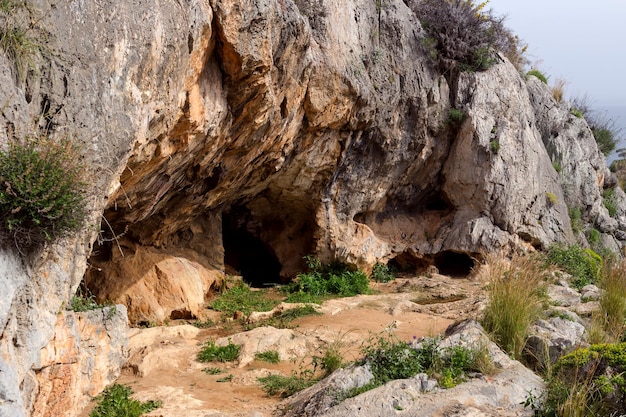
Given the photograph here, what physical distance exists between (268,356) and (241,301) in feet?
11.9

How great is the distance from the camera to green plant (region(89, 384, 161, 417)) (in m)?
5.32

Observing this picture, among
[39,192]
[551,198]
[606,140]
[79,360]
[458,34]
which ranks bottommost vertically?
[79,360]

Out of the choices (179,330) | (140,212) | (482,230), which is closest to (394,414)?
(179,330)

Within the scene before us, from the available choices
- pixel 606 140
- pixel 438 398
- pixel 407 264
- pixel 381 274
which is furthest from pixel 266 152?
pixel 606 140

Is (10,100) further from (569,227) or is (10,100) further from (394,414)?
(569,227)

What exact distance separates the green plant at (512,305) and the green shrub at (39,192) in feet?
15.0

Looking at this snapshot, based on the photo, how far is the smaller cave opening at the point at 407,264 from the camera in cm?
1390

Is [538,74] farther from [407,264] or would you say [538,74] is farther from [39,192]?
[39,192]

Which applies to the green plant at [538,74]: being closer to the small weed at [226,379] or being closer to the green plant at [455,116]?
the green plant at [455,116]

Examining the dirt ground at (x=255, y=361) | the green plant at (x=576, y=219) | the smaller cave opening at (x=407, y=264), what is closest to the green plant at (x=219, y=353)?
the dirt ground at (x=255, y=361)

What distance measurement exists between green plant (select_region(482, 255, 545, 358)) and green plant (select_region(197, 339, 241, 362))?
3.22 metres

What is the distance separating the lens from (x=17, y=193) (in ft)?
13.6

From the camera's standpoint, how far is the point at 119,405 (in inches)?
213

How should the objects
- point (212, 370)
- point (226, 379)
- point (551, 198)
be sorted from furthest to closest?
point (551, 198), point (212, 370), point (226, 379)
